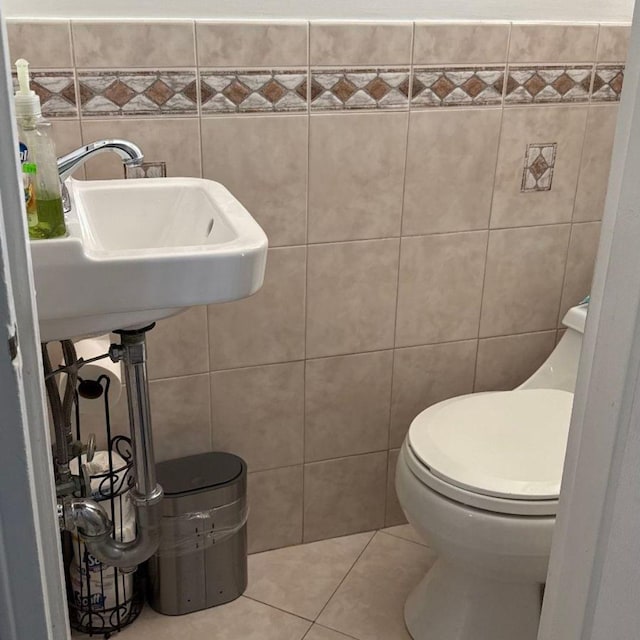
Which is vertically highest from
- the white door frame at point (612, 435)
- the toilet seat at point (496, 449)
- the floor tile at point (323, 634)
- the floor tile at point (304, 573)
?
the white door frame at point (612, 435)

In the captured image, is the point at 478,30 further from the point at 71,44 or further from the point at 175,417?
the point at 175,417

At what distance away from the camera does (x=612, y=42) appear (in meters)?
1.76

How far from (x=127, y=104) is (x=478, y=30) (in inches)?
28.7

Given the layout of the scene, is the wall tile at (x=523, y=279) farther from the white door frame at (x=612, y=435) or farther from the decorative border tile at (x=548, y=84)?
the white door frame at (x=612, y=435)

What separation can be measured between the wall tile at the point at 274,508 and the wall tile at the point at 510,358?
1.67 ft

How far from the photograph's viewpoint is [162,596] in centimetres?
171

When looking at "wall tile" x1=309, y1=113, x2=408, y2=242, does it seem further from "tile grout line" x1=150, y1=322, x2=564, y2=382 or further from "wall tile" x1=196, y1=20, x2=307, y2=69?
"tile grout line" x1=150, y1=322, x2=564, y2=382

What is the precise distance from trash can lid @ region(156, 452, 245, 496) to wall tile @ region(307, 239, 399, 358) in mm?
295

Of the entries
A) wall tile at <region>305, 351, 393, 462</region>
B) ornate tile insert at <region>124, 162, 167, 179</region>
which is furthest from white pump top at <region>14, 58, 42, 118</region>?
wall tile at <region>305, 351, 393, 462</region>

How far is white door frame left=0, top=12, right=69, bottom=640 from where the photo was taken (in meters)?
0.56

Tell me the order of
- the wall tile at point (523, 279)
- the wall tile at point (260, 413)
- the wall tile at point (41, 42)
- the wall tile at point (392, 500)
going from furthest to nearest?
the wall tile at point (392, 500)
the wall tile at point (523, 279)
the wall tile at point (260, 413)
the wall tile at point (41, 42)

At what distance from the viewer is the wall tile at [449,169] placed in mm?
1688

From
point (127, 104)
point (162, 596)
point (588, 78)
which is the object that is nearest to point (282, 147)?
point (127, 104)

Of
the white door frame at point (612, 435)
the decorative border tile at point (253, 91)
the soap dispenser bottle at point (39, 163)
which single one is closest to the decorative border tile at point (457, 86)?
the decorative border tile at point (253, 91)
